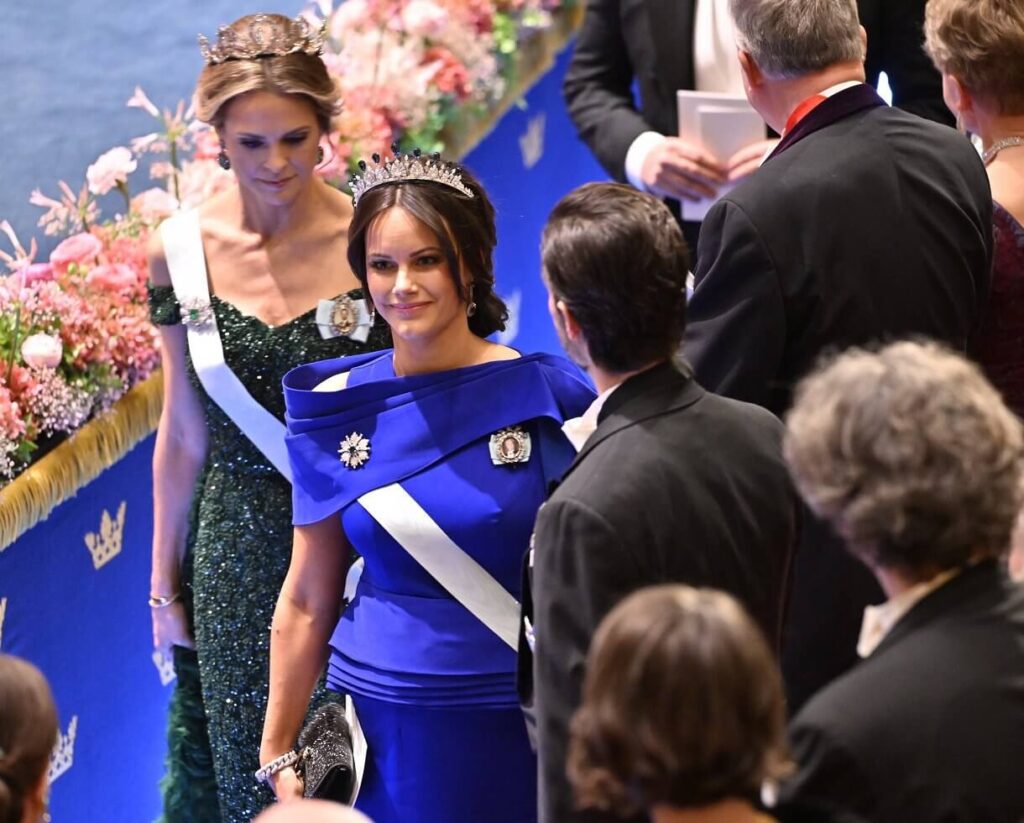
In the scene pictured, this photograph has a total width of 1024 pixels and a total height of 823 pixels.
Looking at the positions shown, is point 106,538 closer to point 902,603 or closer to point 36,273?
point 36,273

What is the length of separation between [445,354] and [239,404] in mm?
691

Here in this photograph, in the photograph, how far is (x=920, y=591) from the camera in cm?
183

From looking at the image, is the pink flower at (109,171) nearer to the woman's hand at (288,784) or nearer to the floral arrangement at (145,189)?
the floral arrangement at (145,189)

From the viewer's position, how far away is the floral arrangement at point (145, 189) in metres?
3.72

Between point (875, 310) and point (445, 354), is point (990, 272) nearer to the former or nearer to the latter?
point (875, 310)

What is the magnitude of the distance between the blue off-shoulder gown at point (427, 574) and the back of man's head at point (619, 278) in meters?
0.57

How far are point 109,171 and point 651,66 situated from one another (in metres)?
1.29

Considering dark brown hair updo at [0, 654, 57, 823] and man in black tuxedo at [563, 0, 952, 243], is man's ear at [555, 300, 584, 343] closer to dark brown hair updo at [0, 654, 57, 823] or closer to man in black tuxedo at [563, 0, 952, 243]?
dark brown hair updo at [0, 654, 57, 823]

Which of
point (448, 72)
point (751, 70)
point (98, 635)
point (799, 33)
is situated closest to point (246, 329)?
point (98, 635)

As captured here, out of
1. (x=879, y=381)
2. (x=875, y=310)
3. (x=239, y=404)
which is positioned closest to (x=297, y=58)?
(x=239, y=404)

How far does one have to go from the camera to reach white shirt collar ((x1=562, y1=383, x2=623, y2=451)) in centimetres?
228

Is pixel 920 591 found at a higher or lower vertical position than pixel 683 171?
lower

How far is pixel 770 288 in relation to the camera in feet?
9.14

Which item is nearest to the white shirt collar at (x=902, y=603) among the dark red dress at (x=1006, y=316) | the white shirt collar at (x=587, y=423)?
the white shirt collar at (x=587, y=423)
